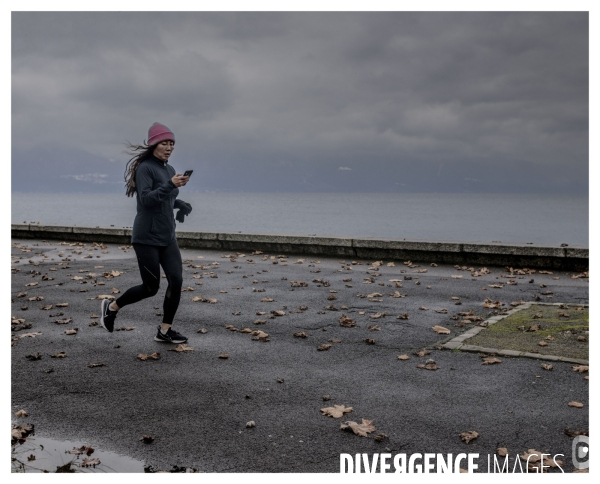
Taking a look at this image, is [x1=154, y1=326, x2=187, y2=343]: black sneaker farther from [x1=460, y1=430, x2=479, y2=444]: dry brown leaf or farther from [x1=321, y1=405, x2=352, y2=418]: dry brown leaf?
[x1=460, y1=430, x2=479, y2=444]: dry brown leaf

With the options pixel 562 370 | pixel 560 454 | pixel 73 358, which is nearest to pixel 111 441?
pixel 73 358

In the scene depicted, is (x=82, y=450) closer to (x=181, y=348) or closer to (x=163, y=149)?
(x=181, y=348)

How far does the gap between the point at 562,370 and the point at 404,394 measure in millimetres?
1663

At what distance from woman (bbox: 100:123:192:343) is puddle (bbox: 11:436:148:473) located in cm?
256

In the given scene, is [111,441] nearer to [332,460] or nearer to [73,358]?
[332,460]

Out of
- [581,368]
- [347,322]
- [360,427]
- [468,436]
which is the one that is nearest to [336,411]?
[360,427]

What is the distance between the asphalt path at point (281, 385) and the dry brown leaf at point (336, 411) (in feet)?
0.17

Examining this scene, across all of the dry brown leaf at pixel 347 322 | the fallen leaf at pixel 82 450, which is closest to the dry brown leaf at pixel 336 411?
the fallen leaf at pixel 82 450

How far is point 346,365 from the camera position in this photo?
614cm

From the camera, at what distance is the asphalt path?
168 inches

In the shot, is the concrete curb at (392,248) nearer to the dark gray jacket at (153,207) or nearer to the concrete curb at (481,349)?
the concrete curb at (481,349)

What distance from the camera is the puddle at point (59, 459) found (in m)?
3.91

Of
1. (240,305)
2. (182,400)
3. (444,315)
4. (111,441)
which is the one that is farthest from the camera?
(240,305)

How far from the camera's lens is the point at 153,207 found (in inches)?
257
